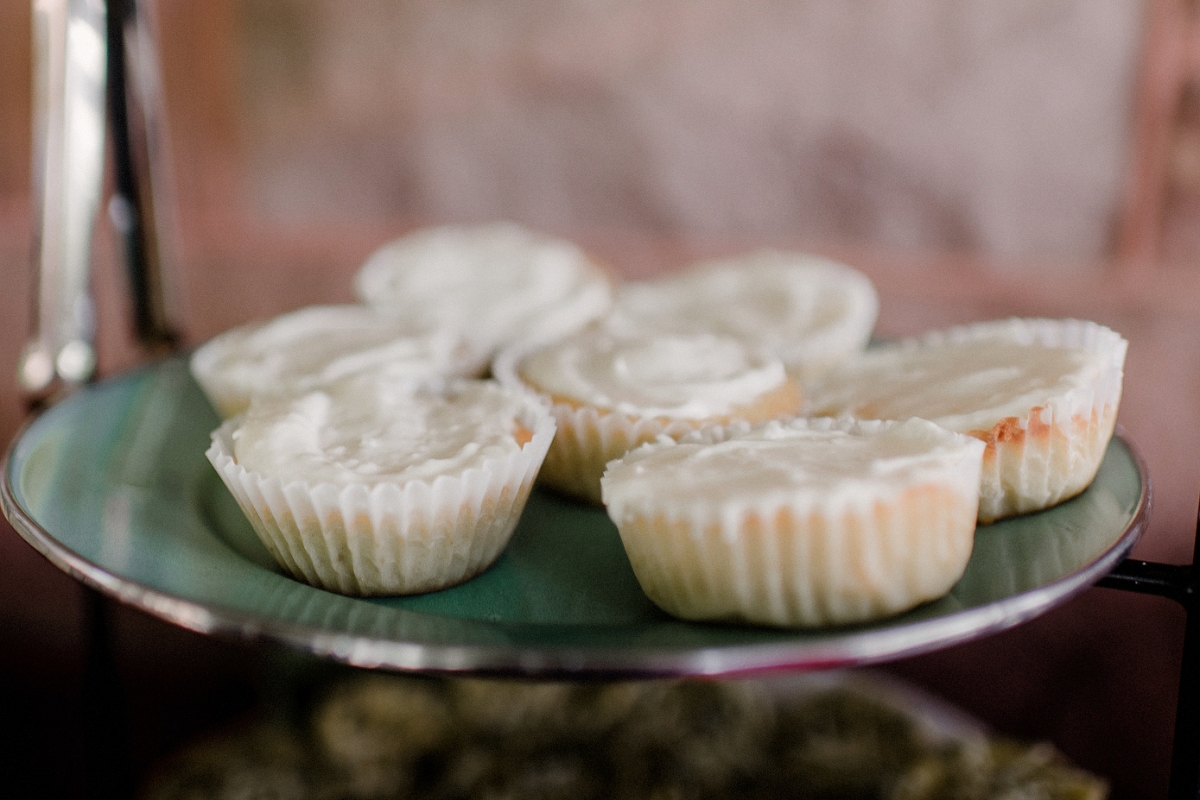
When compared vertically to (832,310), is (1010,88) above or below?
above

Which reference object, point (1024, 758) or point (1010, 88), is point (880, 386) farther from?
point (1010, 88)

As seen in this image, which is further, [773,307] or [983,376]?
[773,307]

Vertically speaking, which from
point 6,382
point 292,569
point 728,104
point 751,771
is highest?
point 728,104

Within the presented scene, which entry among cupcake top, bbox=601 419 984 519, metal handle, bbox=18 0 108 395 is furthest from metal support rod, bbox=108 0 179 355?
cupcake top, bbox=601 419 984 519

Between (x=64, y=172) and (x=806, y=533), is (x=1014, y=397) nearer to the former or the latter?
(x=806, y=533)

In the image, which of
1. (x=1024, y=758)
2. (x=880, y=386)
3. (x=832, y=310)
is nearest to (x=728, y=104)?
(x=832, y=310)

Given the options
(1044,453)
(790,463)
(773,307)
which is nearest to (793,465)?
(790,463)

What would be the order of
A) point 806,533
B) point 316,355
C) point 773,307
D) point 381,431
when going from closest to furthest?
point 806,533 → point 381,431 → point 316,355 → point 773,307
